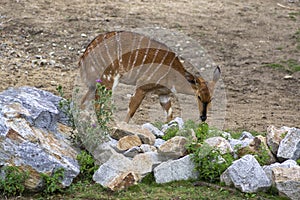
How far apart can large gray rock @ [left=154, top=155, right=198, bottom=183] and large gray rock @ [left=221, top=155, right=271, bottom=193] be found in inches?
11.4

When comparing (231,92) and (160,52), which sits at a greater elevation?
(160,52)

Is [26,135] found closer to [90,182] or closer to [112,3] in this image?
[90,182]

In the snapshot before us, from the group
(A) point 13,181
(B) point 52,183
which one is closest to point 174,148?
(B) point 52,183

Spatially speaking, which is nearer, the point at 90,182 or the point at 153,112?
the point at 90,182

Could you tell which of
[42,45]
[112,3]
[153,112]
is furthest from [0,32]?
[153,112]

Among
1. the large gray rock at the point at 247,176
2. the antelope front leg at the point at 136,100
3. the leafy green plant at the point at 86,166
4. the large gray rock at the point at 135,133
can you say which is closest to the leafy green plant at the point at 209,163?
the large gray rock at the point at 247,176

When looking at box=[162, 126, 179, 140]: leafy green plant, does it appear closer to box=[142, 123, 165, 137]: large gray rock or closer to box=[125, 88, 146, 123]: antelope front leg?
box=[142, 123, 165, 137]: large gray rock

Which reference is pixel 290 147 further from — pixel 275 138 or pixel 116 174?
pixel 116 174

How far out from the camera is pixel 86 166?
17.1 ft

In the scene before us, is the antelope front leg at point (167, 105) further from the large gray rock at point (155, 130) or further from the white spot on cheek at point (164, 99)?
the large gray rock at point (155, 130)

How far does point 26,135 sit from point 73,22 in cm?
674

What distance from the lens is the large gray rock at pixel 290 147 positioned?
5391 mm

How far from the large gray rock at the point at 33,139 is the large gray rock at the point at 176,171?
2.14ft

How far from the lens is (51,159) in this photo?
4.98m
